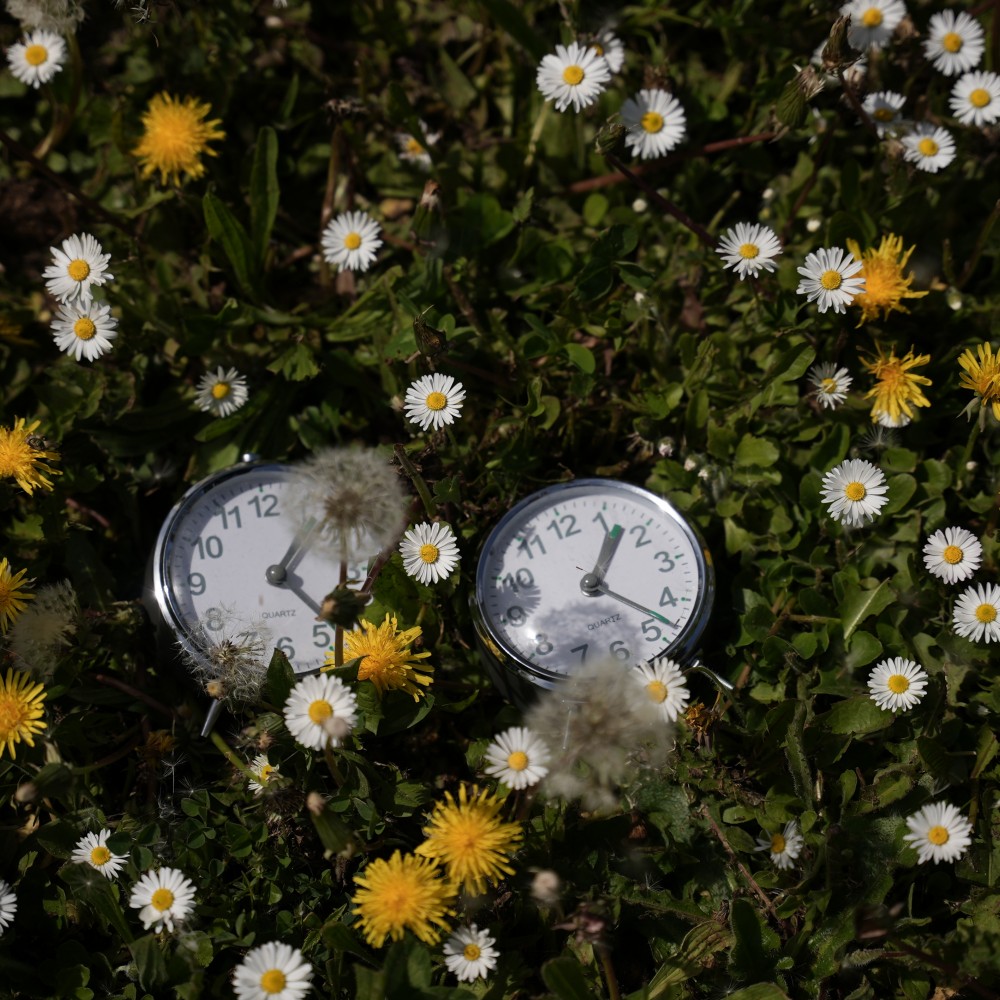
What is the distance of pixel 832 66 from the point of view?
10.9 feet

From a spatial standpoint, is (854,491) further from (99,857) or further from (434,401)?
(99,857)

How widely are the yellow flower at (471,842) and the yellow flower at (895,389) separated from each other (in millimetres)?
1712

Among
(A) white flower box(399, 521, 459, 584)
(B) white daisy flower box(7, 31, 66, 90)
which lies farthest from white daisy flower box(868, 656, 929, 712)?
(B) white daisy flower box(7, 31, 66, 90)

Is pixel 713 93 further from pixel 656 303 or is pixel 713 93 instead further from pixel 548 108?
pixel 656 303

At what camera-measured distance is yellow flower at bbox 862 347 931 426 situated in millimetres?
3439

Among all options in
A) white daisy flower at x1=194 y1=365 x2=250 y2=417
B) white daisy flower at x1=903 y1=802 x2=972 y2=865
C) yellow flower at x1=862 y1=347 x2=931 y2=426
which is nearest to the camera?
white daisy flower at x1=903 y1=802 x2=972 y2=865

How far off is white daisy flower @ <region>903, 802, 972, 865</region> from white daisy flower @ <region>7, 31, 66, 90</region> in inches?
141

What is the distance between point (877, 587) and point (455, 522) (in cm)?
129

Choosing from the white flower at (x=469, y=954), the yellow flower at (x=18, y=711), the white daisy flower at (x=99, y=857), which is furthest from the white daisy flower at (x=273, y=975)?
the yellow flower at (x=18, y=711)

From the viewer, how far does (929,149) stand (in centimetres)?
372

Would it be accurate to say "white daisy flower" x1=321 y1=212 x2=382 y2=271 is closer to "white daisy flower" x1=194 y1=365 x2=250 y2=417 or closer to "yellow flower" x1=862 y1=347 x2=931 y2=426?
"white daisy flower" x1=194 y1=365 x2=250 y2=417

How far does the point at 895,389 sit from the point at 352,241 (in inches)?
71.0

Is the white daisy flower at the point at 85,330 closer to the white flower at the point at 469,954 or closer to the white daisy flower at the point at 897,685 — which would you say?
the white flower at the point at 469,954

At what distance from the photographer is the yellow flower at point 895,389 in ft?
11.3
